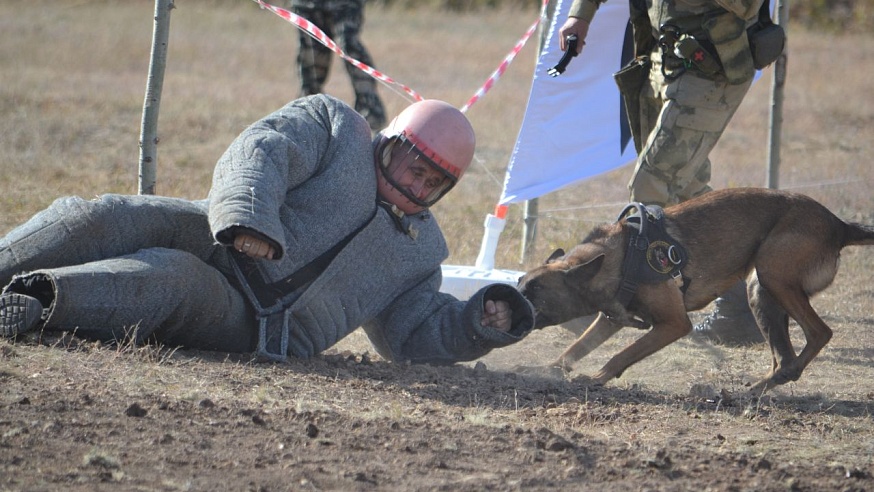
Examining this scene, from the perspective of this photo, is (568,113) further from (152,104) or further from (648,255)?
(152,104)

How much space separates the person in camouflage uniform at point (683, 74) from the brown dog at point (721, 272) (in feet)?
0.95

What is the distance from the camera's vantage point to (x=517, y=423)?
4.24 m

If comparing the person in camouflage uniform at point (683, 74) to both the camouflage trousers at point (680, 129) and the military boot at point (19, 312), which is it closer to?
the camouflage trousers at point (680, 129)

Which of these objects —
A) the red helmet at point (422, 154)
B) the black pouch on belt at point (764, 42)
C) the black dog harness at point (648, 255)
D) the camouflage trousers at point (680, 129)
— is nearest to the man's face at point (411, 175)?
the red helmet at point (422, 154)

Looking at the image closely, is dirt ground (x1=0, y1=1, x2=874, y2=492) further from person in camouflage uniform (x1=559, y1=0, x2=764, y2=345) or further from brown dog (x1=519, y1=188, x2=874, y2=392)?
person in camouflage uniform (x1=559, y1=0, x2=764, y2=345)

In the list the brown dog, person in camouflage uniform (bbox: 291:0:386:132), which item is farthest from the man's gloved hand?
person in camouflage uniform (bbox: 291:0:386:132)

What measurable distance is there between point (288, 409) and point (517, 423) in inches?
37.2

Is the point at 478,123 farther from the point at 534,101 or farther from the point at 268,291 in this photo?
the point at 268,291

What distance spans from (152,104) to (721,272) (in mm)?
3525

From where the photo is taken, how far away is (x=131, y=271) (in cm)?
443

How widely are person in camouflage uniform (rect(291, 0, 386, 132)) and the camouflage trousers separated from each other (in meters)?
4.57

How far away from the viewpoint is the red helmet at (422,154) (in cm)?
489

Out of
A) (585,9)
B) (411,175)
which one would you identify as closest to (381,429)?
(411,175)

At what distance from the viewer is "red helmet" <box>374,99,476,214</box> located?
4891 mm
